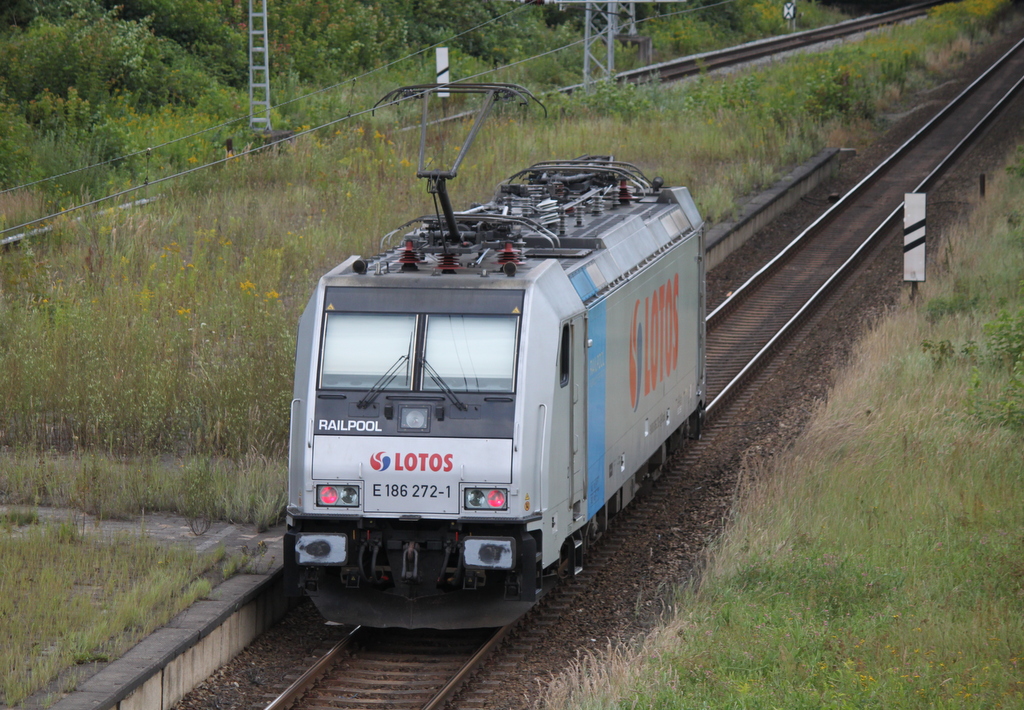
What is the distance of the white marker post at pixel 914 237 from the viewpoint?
2023 cm

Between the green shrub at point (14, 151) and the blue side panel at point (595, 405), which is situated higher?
the green shrub at point (14, 151)

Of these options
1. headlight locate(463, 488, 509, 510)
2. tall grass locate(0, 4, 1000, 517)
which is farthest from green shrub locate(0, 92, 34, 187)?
headlight locate(463, 488, 509, 510)

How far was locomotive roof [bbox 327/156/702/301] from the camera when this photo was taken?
10.4 m

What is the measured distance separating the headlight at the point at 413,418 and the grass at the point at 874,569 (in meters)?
2.10

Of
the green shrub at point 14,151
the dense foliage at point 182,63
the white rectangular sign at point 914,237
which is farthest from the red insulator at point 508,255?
the green shrub at point 14,151

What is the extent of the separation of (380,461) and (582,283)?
7.94 feet

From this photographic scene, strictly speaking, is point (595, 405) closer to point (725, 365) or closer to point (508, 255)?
point (508, 255)

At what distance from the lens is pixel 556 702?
8.66 metres

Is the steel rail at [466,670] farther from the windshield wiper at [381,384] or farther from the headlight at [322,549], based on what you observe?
the windshield wiper at [381,384]

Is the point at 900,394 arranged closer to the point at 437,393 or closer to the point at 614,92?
the point at 437,393

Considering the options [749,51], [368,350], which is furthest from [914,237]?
[749,51]

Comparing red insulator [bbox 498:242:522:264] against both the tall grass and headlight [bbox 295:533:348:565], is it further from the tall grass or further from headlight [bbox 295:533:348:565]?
the tall grass

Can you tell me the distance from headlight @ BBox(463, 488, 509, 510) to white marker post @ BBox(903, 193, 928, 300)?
41.7 ft

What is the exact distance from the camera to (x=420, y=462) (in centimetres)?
955
